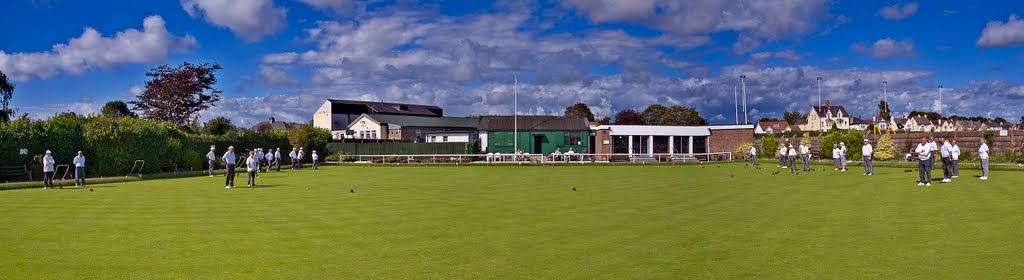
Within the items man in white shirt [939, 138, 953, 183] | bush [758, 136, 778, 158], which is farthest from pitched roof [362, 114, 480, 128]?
man in white shirt [939, 138, 953, 183]

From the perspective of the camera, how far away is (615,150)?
189 feet

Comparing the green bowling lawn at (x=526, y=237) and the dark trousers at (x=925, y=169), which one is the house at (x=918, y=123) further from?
the green bowling lawn at (x=526, y=237)

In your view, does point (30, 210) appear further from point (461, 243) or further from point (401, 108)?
point (401, 108)

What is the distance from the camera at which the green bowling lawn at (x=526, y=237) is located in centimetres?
755

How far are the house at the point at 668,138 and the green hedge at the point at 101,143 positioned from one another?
3162 cm

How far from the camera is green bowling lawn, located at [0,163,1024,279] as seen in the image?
7.55 metres

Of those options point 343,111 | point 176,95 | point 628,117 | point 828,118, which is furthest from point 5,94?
point 828,118

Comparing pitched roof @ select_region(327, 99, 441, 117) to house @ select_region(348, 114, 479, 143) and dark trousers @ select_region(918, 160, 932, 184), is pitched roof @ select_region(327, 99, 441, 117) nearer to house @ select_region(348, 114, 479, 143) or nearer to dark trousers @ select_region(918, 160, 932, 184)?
house @ select_region(348, 114, 479, 143)

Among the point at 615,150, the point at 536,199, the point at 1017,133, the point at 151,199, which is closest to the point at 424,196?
the point at 536,199

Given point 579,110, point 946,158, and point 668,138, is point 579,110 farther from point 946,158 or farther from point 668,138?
point 946,158

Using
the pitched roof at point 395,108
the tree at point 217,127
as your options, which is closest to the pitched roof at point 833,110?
the pitched roof at point 395,108

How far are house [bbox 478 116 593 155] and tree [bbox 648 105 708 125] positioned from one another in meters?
49.1

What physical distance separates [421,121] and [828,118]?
3704 inches

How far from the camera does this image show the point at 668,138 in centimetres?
5928
